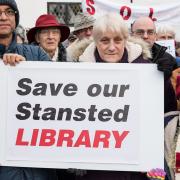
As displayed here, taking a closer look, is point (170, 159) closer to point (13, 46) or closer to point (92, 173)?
point (92, 173)

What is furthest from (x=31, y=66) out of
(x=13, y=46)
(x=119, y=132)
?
(x=119, y=132)

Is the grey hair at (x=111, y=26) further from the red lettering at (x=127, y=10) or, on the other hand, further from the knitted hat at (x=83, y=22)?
the red lettering at (x=127, y=10)

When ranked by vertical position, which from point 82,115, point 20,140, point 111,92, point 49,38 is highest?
point 49,38

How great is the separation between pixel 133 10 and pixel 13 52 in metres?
3.57

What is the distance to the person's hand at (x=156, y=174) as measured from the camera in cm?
348

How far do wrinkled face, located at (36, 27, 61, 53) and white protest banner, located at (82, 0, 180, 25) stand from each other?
6.08 ft

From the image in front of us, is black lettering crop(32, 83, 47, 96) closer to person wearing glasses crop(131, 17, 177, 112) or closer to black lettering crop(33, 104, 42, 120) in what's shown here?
black lettering crop(33, 104, 42, 120)

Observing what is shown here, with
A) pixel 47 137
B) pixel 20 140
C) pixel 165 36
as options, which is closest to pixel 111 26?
pixel 47 137

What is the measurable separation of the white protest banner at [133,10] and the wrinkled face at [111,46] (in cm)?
331

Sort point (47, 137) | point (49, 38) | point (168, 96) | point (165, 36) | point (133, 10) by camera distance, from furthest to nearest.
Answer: point (133, 10)
point (165, 36)
point (49, 38)
point (168, 96)
point (47, 137)

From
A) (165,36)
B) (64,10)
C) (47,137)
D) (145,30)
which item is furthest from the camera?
(64,10)

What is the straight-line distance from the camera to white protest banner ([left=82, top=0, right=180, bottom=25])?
700 centimetres

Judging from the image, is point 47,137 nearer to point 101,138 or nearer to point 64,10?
point 101,138

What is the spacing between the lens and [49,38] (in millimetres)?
5062
